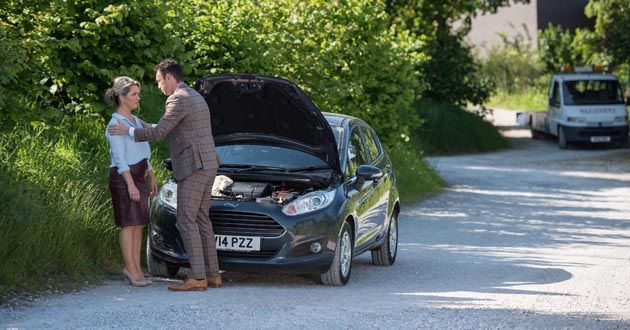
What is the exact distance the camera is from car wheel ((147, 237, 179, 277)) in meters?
11.8

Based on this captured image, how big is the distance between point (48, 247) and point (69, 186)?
1.23 metres

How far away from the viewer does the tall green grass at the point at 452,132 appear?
36.7 m

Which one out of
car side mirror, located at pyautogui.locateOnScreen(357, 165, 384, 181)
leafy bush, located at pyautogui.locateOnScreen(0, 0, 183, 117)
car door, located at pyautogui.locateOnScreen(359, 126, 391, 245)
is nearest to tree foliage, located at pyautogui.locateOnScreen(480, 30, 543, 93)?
leafy bush, located at pyautogui.locateOnScreen(0, 0, 183, 117)

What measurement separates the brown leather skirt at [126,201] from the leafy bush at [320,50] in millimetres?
5199

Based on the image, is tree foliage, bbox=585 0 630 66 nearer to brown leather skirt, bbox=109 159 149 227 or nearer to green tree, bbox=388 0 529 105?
green tree, bbox=388 0 529 105

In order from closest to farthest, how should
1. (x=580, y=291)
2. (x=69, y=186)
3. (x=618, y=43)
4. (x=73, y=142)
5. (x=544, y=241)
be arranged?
(x=580, y=291), (x=69, y=186), (x=73, y=142), (x=544, y=241), (x=618, y=43)

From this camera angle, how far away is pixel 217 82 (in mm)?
12156

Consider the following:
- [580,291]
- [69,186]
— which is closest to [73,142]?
[69,186]

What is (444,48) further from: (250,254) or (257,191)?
(250,254)

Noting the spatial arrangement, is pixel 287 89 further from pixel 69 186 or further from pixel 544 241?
pixel 544 241

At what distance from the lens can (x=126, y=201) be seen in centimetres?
1122

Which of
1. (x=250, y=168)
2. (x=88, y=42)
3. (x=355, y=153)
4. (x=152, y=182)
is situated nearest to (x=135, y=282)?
(x=152, y=182)

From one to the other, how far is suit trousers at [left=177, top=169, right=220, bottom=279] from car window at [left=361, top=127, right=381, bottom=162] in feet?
9.43

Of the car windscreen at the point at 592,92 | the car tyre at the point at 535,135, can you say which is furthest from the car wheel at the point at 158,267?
the car tyre at the point at 535,135
